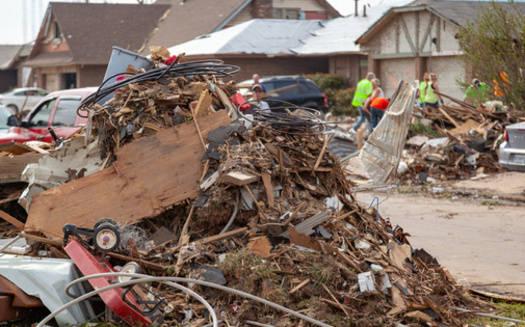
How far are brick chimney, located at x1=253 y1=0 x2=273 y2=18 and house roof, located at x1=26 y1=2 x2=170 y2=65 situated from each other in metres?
7.11

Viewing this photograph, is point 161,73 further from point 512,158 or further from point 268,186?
point 512,158

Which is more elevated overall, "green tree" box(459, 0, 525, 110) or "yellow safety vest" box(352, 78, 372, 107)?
"green tree" box(459, 0, 525, 110)

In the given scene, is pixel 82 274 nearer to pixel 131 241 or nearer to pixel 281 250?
pixel 131 241

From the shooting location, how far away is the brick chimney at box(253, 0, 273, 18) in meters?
41.6

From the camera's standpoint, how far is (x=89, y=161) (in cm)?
735

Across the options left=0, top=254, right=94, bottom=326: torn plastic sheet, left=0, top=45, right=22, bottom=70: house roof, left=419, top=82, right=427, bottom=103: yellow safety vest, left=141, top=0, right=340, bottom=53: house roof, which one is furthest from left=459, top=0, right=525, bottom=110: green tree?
left=0, top=45, right=22, bottom=70: house roof

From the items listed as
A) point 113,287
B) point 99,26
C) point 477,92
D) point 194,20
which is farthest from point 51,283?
point 99,26

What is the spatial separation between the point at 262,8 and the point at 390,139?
29919mm

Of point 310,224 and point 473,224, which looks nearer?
point 310,224

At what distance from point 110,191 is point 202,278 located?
1646 mm

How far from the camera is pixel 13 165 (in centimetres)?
838

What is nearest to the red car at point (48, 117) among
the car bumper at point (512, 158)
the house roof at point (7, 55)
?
the car bumper at point (512, 158)

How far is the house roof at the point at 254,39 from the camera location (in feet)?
109

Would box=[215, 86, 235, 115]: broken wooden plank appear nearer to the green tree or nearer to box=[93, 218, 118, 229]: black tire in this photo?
box=[93, 218, 118, 229]: black tire
